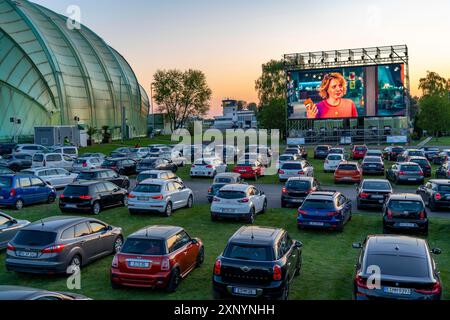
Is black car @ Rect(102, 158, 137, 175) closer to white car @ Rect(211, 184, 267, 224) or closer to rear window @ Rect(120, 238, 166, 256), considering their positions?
white car @ Rect(211, 184, 267, 224)

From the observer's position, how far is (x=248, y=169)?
114 feet

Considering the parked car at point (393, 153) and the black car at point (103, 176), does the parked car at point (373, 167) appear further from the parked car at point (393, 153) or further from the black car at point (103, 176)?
the black car at point (103, 176)

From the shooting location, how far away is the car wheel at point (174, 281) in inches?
430

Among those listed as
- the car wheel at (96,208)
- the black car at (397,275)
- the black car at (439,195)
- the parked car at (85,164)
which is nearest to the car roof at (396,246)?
the black car at (397,275)

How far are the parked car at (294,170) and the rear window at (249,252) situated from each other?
21.2m

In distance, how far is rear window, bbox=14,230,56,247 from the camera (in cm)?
1181

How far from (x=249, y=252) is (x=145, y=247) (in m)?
2.54

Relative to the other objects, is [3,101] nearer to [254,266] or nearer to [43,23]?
[43,23]

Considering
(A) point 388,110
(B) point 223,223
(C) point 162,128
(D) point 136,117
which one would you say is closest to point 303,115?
(A) point 388,110

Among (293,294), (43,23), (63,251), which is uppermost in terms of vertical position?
(43,23)

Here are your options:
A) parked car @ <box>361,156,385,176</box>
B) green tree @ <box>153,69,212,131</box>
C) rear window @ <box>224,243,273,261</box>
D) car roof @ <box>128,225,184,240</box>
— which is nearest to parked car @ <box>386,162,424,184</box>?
parked car @ <box>361,156,385,176</box>

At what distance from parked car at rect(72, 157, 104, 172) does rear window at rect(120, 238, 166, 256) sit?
25.0 meters
